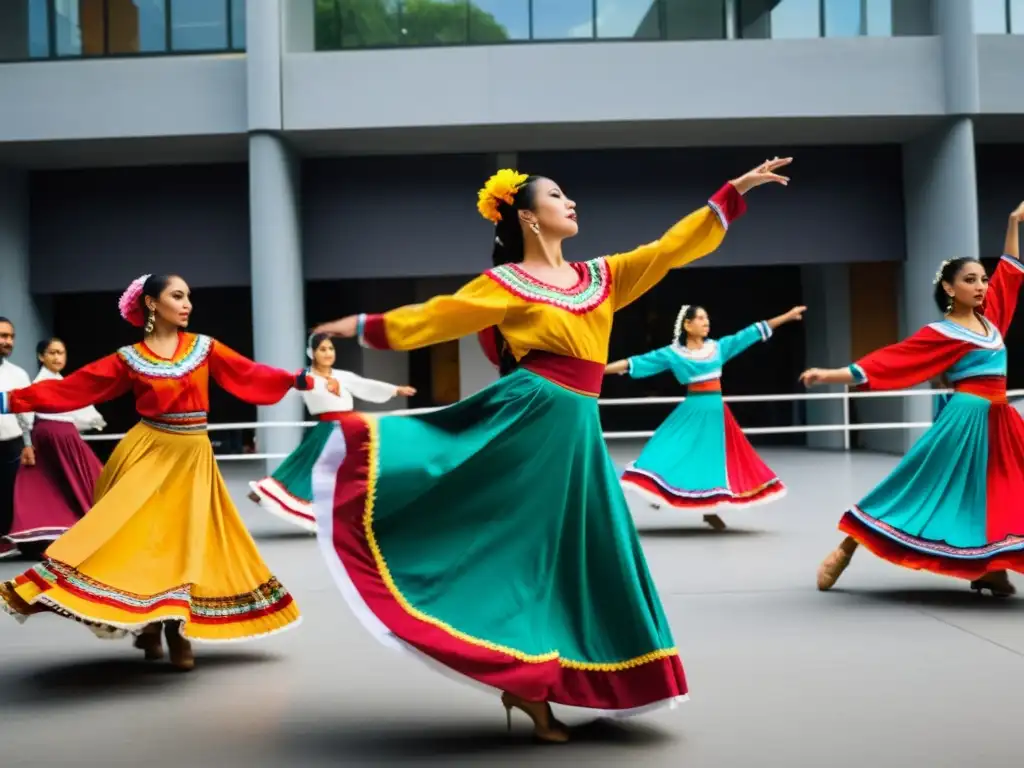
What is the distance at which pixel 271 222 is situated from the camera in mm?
13359

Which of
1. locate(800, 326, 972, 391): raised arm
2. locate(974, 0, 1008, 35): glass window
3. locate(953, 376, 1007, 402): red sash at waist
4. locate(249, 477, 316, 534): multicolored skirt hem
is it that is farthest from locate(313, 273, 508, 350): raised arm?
locate(974, 0, 1008, 35): glass window

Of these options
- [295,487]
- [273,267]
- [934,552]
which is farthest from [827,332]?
[934,552]

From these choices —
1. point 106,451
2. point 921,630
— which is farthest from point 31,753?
point 106,451

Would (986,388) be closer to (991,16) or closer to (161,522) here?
(161,522)

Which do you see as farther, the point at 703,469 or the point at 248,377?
the point at 703,469

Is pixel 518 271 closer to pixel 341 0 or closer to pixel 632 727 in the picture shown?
pixel 632 727

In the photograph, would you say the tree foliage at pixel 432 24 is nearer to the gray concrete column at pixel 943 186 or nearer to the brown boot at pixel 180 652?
the gray concrete column at pixel 943 186

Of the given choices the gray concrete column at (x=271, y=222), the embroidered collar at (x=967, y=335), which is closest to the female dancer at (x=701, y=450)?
the embroidered collar at (x=967, y=335)

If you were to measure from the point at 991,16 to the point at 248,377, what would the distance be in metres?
11.8

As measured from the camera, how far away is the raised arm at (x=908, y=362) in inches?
186

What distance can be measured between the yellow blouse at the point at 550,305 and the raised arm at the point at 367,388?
12.6 feet

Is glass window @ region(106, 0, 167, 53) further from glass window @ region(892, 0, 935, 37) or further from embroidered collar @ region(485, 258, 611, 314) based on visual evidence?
embroidered collar @ region(485, 258, 611, 314)

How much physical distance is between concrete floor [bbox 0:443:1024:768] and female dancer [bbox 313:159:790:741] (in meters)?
0.21

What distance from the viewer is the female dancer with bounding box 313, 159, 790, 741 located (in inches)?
116
